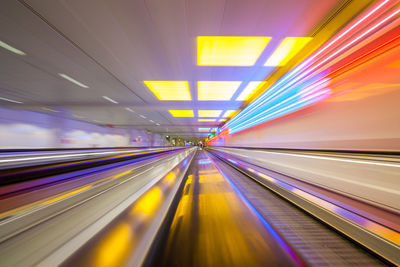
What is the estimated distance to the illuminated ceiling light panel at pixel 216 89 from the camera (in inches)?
198

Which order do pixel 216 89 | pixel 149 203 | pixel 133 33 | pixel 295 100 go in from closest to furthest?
pixel 149 203 → pixel 133 33 → pixel 295 100 → pixel 216 89

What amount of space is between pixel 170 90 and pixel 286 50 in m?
4.38

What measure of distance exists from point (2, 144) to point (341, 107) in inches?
612

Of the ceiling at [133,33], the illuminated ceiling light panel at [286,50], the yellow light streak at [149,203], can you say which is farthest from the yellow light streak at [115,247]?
the illuminated ceiling light panel at [286,50]

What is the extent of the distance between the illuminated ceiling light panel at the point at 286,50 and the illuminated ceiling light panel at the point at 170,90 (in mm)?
3036

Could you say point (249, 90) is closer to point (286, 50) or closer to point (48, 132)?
point (286, 50)

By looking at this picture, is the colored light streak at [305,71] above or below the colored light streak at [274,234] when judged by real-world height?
above

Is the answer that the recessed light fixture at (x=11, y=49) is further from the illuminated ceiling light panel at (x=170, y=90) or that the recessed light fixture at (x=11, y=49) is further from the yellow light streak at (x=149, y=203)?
the yellow light streak at (x=149, y=203)

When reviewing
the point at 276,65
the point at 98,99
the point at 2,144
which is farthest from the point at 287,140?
the point at 2,144

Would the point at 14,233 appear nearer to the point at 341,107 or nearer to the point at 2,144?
the point at 341,107

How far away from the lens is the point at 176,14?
235cm

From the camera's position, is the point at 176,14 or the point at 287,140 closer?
the point at 176,14

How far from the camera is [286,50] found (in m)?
3.29

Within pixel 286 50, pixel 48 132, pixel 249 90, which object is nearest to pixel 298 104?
pixel 286 50
